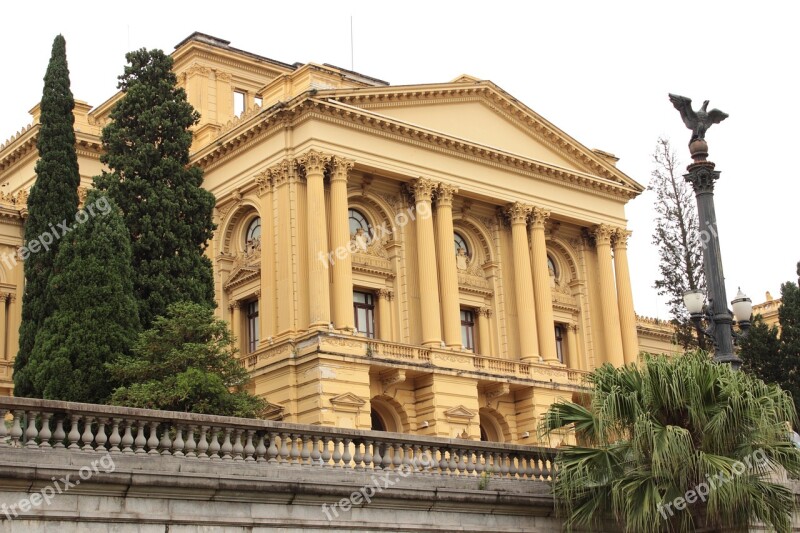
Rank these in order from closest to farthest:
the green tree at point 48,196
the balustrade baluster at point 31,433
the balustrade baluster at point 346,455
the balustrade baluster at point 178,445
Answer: the balustrade baluster at point 31,433, the balustrade baluster at point 178,445, the balustrade baluster at point 346,455, the green tree at point 48,196

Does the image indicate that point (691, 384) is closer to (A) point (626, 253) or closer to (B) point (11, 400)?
(B) point (11, 400)

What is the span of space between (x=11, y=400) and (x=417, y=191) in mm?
28971

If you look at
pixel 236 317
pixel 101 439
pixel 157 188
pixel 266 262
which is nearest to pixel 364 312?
pixel 266 262

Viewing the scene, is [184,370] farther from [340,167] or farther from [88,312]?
[340,167]

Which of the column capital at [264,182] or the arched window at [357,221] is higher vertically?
the column capital at [264,182]

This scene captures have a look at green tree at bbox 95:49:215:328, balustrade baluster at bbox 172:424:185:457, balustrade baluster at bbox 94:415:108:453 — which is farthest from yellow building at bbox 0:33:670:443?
balustrade baluster at bbox 94:415:108:453

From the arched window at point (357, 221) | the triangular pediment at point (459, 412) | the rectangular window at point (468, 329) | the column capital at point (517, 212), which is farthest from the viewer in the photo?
the column capital at point (517, 212)

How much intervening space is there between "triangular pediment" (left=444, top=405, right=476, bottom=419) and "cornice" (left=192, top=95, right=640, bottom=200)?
946 centimetres

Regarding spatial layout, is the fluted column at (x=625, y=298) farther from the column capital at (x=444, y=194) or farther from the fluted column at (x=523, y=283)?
the column capital at (x=444, y=194)

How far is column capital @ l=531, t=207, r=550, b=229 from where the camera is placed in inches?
1769

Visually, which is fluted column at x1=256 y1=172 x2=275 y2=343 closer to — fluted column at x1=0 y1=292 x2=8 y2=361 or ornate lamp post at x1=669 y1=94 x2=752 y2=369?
fluted column at x1=0 y1=292 x2=8 y2=361

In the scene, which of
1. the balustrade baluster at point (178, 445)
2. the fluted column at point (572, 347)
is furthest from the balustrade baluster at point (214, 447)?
the fluted column at point (572, 347)

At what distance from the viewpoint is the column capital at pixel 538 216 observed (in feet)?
147

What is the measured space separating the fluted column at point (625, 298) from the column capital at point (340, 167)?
1326cm
